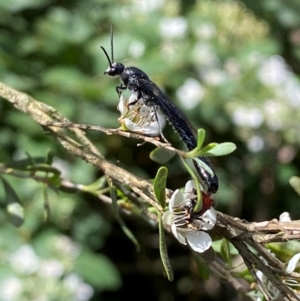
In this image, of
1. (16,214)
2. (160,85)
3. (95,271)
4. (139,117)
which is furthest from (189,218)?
(160,85)

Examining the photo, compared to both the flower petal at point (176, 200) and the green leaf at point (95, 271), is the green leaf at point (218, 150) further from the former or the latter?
the green leaf at point (95, 271)

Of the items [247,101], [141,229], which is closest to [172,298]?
[141,229]

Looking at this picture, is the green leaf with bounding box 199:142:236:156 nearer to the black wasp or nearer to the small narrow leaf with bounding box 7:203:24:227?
the black wasp

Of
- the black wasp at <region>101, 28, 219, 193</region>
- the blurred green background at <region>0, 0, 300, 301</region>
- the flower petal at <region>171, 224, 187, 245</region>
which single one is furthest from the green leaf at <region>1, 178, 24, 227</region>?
the blurred green background at <region>0, 0, 300, 301</region>

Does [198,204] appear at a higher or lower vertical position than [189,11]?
higher

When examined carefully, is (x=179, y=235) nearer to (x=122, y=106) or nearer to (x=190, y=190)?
(x=190, y=190)

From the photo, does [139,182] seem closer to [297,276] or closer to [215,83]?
[297,276]
